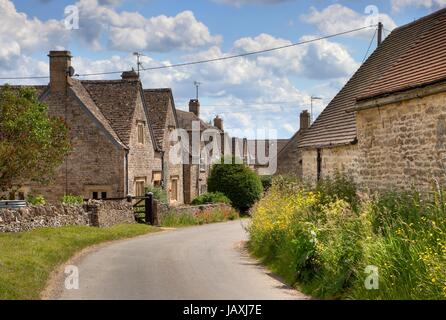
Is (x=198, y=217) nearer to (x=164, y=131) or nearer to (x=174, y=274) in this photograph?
(x=164, y=131)

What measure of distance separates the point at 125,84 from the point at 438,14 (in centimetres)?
2039

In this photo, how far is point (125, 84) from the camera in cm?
3681

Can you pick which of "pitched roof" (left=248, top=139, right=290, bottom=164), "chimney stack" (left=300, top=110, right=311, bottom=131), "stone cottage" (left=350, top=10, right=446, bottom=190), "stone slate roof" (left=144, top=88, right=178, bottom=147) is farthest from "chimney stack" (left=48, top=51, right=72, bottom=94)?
"pitched roof" (left=248, top=139, right=290, bottom=164)

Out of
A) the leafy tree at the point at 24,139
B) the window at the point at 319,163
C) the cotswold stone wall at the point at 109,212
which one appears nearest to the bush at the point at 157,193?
the cotswold stone wall at the point at 109,212

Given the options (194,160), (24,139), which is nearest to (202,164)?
(194,160)

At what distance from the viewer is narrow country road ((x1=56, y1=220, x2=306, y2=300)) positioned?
474 inches

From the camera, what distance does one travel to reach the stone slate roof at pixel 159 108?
135 ft

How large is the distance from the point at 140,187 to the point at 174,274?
22743 millimetres

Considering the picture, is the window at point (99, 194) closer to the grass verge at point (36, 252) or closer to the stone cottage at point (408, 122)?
the grass verge at point (36, 252)

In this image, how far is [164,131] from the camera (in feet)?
135

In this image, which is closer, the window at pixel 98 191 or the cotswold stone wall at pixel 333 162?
the cotswold stone wall at pixel 333 162

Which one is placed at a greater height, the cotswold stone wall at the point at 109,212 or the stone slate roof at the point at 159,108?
the stone slate roof at the point at 159,108

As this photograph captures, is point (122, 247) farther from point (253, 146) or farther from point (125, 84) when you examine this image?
point (253, 146)

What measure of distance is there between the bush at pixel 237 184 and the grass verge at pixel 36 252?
19.9 meters
